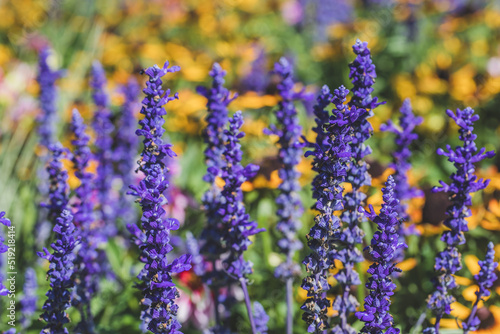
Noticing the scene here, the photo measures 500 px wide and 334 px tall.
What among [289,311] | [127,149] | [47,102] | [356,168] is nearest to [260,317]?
[289,311]

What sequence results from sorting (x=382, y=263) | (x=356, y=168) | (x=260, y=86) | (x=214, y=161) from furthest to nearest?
(x=260, y=86)
(x=214, y=161)
(x=356, y=168)
(x=382, y=263)

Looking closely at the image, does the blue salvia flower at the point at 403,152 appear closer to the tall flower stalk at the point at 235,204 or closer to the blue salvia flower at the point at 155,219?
the tall flower stalk at the point at 235,204

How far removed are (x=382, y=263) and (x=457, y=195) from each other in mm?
568

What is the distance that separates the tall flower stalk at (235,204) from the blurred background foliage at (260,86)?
838mm

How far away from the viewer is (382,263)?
1742mm

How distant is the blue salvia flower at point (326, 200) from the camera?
5.78ft

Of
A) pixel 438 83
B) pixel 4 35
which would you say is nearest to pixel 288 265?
pixel 438 83

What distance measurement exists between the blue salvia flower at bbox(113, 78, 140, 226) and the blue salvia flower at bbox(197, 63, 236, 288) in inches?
55.1

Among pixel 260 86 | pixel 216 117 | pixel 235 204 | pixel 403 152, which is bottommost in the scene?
pixel 235 204

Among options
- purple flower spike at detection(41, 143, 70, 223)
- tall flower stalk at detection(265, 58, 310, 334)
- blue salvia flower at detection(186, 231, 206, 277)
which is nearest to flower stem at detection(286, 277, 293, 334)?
tall flower stalk at detection(265, 58, 310, 334)

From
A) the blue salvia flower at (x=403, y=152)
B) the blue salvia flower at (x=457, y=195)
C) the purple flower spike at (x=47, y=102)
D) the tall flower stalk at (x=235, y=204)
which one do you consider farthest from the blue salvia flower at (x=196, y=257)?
the purple flower spike at (x=47, y=102)

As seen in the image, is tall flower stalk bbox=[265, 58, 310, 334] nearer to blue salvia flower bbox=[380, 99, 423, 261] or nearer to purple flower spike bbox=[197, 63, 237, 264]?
purple flower spike bbox=[197, 63, 237, 264]

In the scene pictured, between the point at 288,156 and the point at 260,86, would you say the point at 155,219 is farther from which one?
the point at 260,86

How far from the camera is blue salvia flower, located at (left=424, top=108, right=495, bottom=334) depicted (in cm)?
203
